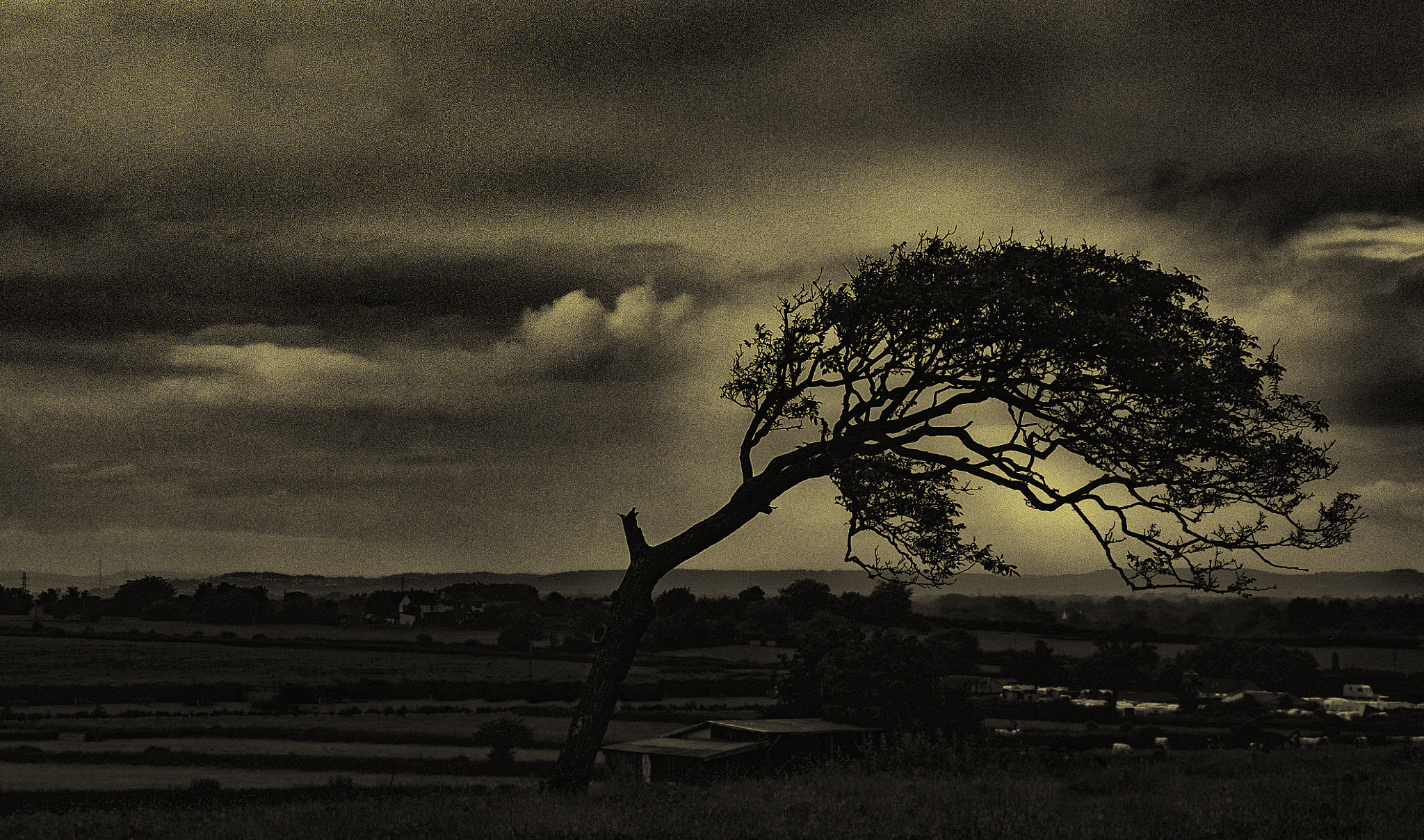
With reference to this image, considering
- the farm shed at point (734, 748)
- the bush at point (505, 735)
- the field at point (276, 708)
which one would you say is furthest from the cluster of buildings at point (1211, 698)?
the farm shed at point (734, 748)

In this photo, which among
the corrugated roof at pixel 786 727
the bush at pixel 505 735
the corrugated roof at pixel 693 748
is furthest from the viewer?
the bush at pixel 505 735

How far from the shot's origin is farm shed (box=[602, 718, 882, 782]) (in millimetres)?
Answer: 53906

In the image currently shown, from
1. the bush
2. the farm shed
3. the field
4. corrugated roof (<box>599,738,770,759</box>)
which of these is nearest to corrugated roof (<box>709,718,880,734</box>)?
the farm shed

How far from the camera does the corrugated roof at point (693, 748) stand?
54.1 meters

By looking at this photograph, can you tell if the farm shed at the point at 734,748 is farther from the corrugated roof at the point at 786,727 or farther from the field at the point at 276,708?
the field at the point at 276,708

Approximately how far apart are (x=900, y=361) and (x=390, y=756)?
217 feet

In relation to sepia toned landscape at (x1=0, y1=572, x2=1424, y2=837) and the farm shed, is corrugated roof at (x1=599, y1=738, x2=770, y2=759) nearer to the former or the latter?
the farm shed

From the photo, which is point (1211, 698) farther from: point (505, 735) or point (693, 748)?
point (693, 748)

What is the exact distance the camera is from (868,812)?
53.0 feet

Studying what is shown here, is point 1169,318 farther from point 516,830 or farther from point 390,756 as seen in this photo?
point 390,756

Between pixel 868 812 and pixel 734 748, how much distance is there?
40691 millimetres

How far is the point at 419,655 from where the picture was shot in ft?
527

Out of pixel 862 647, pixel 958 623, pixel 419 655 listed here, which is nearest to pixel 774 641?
pixel 958 623

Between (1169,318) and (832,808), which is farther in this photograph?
(1169,318)
